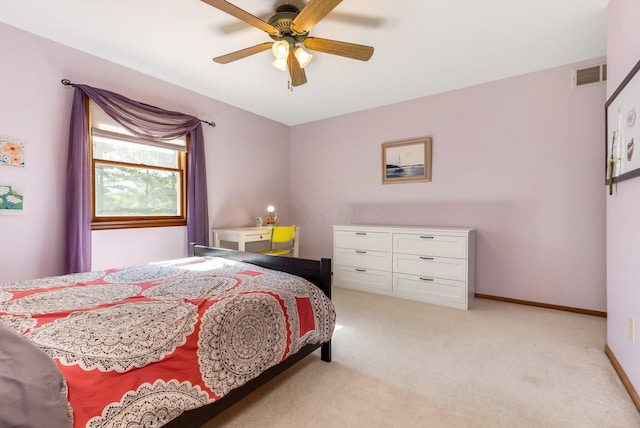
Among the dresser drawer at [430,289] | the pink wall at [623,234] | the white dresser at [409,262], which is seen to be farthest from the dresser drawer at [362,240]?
the pink wall at [623,234]

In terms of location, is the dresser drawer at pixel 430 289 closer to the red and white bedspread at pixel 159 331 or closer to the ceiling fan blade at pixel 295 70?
the red and white bedspread at pixel 159 331

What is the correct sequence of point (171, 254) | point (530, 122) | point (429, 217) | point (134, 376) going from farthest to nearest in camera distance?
point (429, 217) → point (171, 254) → point (530, 122) → point (134, 376)

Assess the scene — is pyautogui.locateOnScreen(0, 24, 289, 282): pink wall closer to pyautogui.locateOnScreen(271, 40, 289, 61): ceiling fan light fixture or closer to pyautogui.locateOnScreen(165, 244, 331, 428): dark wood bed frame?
pyautogui.locateOnScreen(165, 244, 331, 428): dark wood bed frame

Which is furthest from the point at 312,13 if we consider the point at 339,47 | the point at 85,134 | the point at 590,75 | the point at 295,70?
the point at 590,75

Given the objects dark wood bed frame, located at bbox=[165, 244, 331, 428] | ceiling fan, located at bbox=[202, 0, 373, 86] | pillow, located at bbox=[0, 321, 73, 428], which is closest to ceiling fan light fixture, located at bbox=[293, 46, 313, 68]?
ceiling fan, located at bbox=[202, 0, 373, 86]

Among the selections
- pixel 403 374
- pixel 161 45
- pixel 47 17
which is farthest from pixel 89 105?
pixel 403 374

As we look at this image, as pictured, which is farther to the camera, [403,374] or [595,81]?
[595,81]

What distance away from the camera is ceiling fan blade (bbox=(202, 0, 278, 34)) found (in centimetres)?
166

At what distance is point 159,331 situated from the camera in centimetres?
115

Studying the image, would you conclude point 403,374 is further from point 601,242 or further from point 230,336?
point 601,242

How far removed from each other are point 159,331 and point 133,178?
95.8 inches

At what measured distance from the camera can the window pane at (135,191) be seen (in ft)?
9.20

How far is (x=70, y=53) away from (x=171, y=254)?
2049 millimetres

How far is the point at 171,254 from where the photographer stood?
328 centimetres
